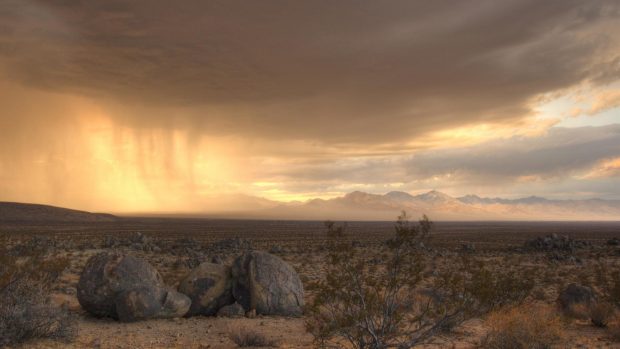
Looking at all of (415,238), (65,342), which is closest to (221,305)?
(65,342)

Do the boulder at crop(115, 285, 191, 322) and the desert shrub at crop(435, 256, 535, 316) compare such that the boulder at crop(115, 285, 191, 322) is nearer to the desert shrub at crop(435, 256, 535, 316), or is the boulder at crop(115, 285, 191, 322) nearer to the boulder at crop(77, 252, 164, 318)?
the boulder at crop(77, 252, 164, 318)

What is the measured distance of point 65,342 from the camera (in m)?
10.8

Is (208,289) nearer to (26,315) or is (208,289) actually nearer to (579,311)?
(26,315)

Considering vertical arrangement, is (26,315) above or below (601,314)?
above

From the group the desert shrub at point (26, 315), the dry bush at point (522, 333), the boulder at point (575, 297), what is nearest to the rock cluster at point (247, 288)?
the desert shrub at point (26, 315)

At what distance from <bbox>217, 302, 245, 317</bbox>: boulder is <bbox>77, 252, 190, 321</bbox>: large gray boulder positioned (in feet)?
3.76

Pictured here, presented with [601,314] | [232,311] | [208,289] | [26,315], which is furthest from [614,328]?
[26,315]

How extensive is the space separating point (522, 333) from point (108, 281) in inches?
460

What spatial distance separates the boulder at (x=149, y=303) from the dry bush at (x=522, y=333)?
8841 millimetres

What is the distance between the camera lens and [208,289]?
14.7m

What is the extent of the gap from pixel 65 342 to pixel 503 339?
10.8 meters

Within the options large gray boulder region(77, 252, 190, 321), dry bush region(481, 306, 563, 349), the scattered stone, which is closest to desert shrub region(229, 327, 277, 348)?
large gray boulder region(77, 252, 190, 321)

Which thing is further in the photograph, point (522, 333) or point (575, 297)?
point (575, 297)

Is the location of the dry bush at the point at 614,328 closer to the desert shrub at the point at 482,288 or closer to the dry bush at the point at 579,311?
the dry bush at the point at 579,311
